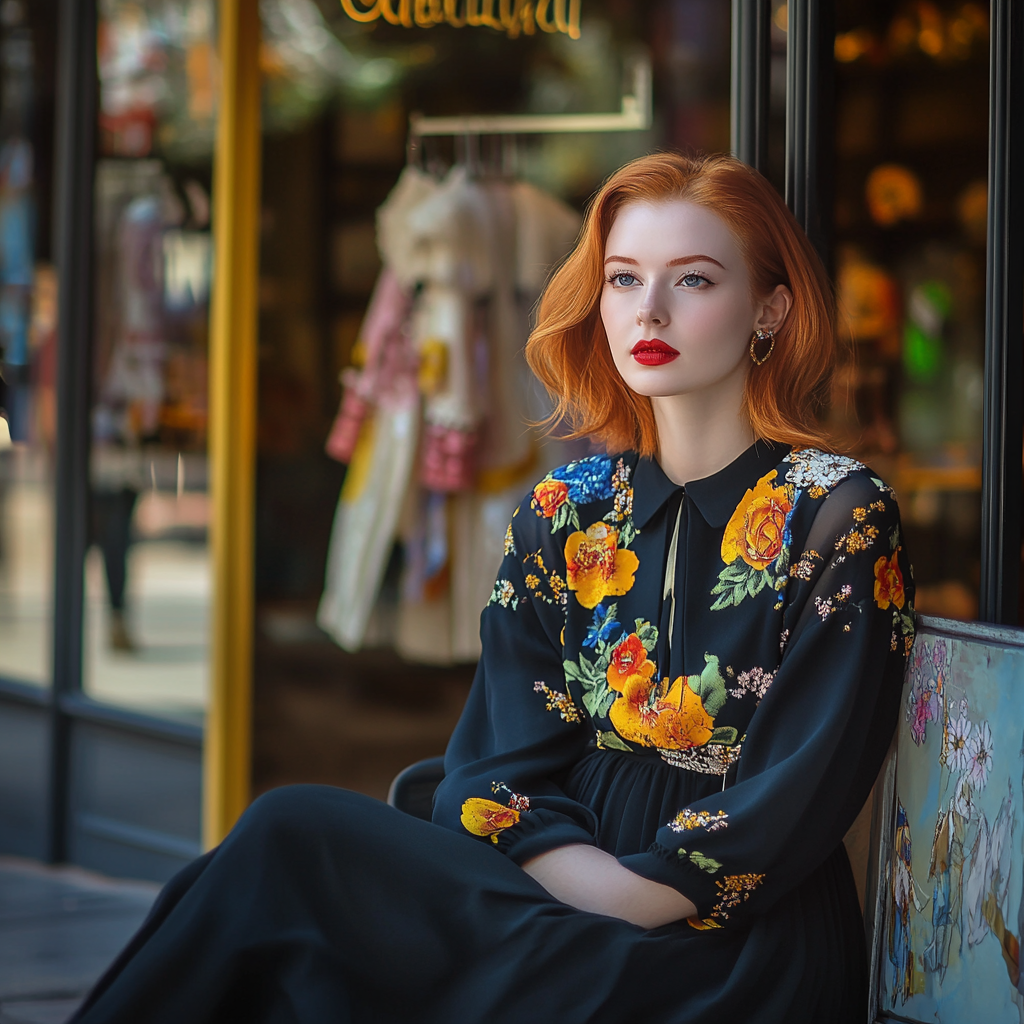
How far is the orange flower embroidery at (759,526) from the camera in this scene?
4.90ft

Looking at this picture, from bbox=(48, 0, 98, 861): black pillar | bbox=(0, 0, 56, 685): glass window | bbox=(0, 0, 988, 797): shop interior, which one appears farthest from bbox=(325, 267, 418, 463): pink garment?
bbox=(0, 0, 56, 685): glass window

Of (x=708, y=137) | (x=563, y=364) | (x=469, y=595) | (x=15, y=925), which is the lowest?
(x=15, y=925)

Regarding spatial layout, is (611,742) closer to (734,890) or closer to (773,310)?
(734,890)

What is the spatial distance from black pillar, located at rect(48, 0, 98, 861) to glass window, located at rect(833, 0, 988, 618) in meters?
2.37

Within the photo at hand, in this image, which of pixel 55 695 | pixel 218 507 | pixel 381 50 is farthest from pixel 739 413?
pixel 55 695

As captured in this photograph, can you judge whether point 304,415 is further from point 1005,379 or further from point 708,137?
point 1005,379

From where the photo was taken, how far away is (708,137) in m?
3.62

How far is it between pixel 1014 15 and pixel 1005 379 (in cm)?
45

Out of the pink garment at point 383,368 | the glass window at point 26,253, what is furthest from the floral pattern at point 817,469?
the glass window at point 26,253

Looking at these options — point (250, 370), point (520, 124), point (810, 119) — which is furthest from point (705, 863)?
point (520, 124)

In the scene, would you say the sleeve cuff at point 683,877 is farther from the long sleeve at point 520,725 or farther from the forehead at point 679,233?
the forehead at point 679,233

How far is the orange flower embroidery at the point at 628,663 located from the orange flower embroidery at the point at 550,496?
212 mm

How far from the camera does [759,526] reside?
1.51 m

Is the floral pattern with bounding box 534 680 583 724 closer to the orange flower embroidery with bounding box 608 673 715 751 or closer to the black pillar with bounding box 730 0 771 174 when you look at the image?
the orange flower embroidery with bounding box 608 673 715 751
